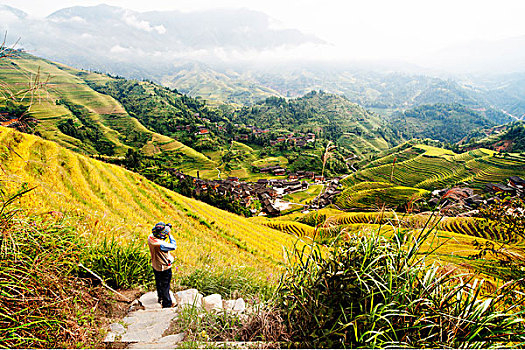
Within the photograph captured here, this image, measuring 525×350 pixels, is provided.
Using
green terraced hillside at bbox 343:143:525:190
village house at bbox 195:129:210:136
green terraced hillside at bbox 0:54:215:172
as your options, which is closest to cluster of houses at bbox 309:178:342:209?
green terraced hillside at bbox 343:143:525:190

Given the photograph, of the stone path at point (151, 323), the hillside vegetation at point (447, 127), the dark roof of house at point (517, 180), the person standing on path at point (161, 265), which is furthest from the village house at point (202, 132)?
the hillside vegetation at point (447, 127)

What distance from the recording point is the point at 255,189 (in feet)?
221

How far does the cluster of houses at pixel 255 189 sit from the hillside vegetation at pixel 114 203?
124ft

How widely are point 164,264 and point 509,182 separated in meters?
61.6

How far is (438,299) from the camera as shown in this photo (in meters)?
2.59

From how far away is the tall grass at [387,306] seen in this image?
2.31 m

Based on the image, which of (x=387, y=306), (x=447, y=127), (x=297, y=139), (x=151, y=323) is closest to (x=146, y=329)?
(x=151, y=323)

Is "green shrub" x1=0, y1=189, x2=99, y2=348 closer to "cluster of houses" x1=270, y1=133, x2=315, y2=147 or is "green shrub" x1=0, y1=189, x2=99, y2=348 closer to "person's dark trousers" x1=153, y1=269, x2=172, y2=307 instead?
"person's dark trousers" x1=153, y1=269, x2=172, y2=307

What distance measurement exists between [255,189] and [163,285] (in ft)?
207

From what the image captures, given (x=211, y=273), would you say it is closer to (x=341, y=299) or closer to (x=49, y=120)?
(x=341, y=299)

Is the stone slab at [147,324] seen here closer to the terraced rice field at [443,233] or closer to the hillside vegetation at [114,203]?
the hillside vegetation at [114,203]

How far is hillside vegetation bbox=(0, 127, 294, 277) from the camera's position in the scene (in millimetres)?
6156

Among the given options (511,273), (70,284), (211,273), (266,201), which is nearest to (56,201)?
(70,284)

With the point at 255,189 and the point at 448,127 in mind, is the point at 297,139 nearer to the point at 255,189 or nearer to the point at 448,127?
the point at 255,189
